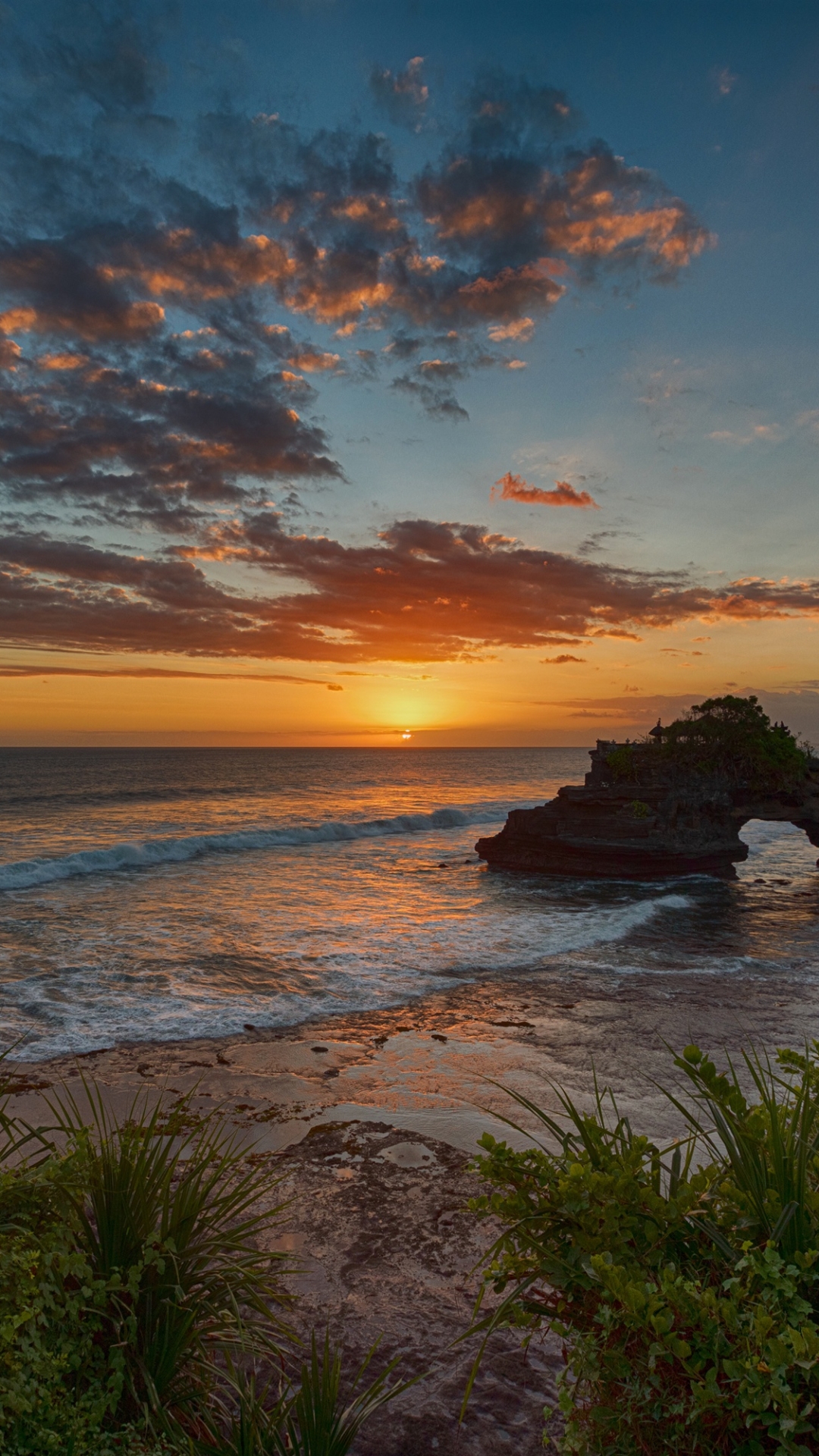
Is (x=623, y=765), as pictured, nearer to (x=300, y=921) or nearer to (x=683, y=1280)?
(x=300, y=921)

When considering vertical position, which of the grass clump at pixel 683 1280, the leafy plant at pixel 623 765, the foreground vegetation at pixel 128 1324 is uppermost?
the leafy plant at pixel 623 765

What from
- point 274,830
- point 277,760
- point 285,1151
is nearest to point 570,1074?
point 285,1151

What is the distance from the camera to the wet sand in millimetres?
4719

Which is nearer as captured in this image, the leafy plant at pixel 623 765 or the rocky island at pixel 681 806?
the rocky island at pixel 681 806

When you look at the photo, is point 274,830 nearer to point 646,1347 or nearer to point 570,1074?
point 570,1074

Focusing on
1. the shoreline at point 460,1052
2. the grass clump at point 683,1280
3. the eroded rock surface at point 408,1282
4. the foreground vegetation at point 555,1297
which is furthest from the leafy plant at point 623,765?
the grass clump at point 683,1280

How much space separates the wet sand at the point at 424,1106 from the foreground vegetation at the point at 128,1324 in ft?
3.55

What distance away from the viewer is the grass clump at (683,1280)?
7.59 ft

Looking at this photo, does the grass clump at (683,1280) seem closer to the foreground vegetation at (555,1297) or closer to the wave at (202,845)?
the foreground vegetation at (555,1297)

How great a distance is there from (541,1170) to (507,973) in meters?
14.1

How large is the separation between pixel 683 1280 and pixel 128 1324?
7.69 ft

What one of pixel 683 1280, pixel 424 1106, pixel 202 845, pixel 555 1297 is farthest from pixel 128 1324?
pixel 202 845

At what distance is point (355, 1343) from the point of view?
4965mm

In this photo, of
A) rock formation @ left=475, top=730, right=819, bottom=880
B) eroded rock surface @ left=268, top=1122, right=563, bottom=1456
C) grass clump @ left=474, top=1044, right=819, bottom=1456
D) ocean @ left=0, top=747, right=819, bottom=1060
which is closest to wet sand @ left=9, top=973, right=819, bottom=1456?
eroded rock surface @ left=268, top=1122, right=563, bottom=1456
